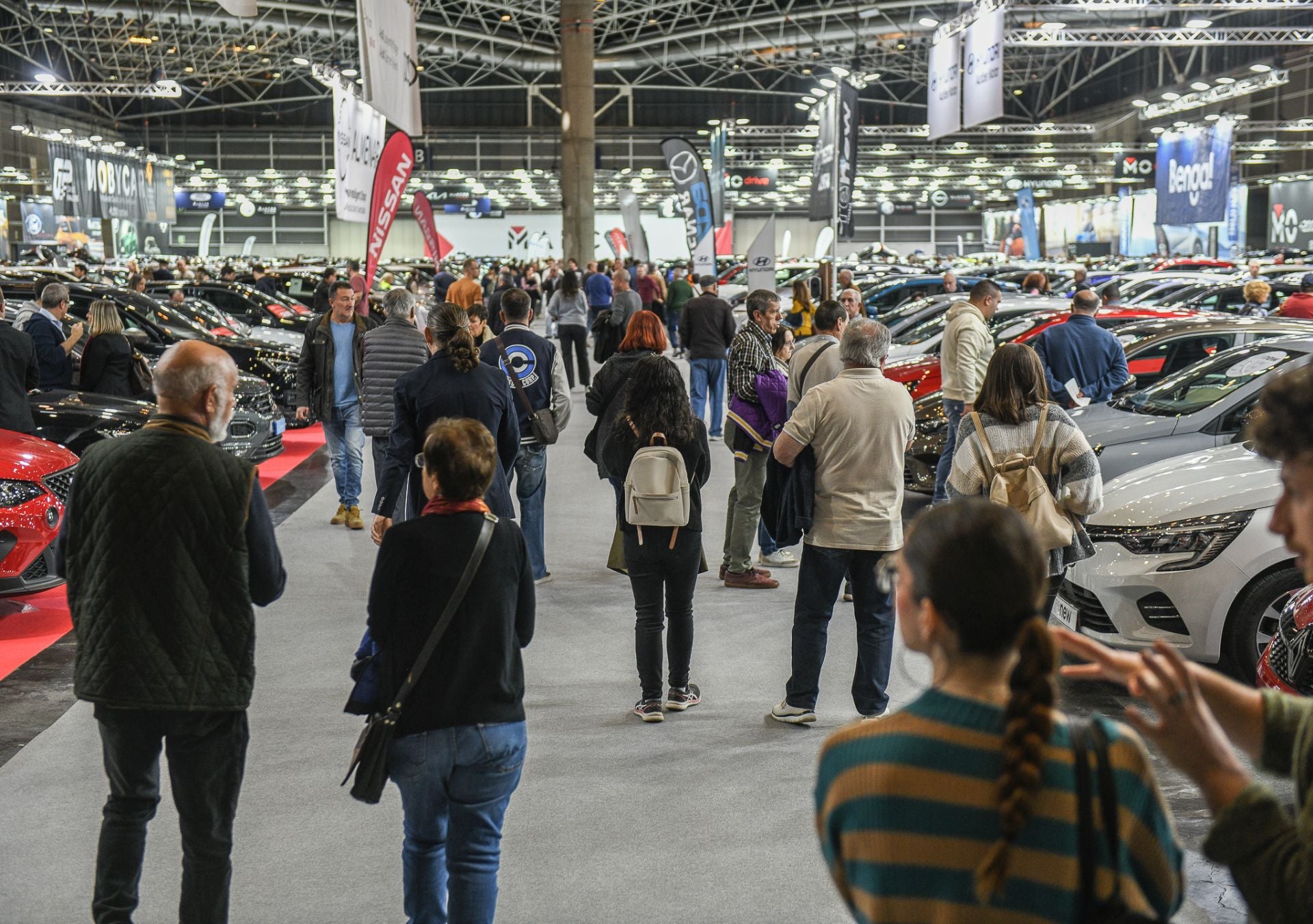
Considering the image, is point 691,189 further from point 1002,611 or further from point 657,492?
point 1002,611

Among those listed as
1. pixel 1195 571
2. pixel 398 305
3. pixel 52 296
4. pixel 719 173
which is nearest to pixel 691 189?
pixel 719 173

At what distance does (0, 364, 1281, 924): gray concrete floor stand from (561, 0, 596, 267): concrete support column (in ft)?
88.8

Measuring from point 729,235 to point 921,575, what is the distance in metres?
30.1

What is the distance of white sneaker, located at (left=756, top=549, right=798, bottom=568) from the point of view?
8797 millimetres

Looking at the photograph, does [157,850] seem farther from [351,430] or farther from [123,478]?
[351,430]

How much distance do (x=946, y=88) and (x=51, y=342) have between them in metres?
13.1

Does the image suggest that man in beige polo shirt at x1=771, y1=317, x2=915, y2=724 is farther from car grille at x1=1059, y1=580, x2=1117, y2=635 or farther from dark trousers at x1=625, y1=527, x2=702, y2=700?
car grille at x1=1059, y1=580, x2=1117, y2=635

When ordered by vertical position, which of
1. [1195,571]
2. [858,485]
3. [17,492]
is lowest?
[1195,571]

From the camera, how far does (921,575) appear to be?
182 cm

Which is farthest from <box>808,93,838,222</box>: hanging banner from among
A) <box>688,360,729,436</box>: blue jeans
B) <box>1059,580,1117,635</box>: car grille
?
<box>1059,580,1117,635</box>: car grille

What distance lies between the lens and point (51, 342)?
1130 centimetres

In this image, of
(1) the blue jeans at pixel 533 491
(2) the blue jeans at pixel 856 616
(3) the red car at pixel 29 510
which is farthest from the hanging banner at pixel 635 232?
(2) the blue jeans at pixel 856 616

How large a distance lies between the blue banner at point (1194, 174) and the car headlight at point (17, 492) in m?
28.9

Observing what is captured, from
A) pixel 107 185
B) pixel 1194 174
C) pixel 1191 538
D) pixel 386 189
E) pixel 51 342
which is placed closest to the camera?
pixel 1191 538
